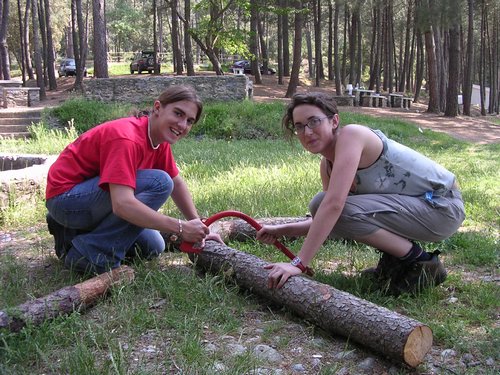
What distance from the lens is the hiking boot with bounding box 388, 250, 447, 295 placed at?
3115 millimetres

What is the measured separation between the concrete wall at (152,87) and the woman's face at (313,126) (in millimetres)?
13603

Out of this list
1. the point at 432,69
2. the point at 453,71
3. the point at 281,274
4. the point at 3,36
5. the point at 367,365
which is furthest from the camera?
the point at 432,69

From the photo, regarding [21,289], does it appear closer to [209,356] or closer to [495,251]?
[209,356]

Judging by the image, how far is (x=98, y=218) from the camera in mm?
3328

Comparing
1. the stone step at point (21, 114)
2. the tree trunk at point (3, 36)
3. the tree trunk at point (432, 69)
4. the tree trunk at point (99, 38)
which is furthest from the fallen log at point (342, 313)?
the tree trunk at point (3, 36)

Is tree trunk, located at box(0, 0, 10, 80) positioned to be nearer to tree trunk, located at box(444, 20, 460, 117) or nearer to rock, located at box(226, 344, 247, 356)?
tree trunk, located at box(444, 20, 460, 117)

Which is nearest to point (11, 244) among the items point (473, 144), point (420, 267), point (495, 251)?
point (420, 267)

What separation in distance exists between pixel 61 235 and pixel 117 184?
0.90 meters

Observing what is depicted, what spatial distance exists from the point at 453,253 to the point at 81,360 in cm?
301

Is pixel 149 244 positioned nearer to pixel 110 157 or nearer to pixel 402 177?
pixel 110 157

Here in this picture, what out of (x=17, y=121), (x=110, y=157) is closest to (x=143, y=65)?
(x=17, y=121)

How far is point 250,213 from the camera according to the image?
5074 millimetres

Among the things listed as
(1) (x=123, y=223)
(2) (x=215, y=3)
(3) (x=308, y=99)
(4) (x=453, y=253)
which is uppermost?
(2) (x=215, y=3)

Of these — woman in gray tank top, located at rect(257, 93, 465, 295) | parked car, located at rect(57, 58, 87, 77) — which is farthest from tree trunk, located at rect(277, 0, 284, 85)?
woman in gray tank top, located at rect(257, 93, 465, 295)
